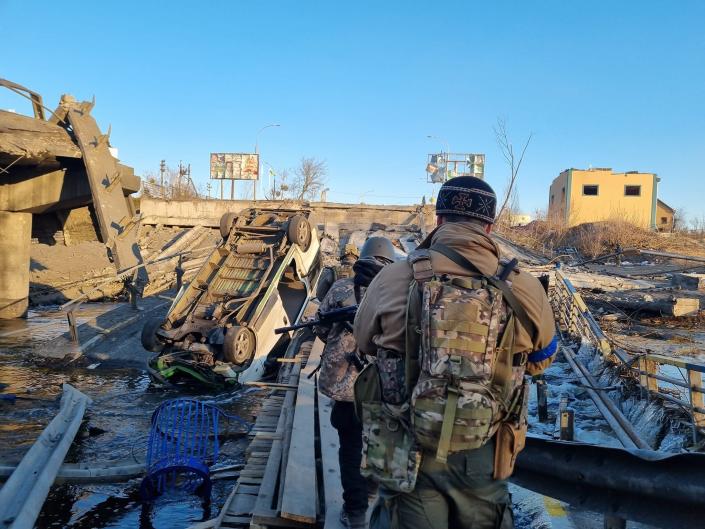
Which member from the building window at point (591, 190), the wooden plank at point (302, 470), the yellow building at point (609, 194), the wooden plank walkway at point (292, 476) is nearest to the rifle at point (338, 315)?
the wooden plank walkway at point (292, 476)

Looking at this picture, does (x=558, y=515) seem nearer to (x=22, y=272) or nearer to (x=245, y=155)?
(x=22, y=272)

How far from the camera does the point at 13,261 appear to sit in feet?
52.3

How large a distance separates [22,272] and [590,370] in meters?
14.6

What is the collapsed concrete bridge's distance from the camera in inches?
572

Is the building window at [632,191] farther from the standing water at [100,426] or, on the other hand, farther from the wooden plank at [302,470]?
the wooden plank at [302,470]

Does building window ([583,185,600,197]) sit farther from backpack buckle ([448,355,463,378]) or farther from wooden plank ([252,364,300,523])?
backpack buckle ([448,355,463,378])

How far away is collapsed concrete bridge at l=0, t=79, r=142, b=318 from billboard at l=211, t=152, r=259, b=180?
32270 mm

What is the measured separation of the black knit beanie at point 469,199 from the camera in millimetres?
2490

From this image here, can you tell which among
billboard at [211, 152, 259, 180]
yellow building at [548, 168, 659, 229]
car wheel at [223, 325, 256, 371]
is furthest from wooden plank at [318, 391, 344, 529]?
billboard at [211, 152, 259, 180]

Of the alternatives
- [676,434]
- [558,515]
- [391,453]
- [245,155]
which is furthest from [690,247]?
[245,155]

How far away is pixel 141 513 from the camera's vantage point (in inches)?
199

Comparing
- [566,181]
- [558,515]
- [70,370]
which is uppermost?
[566,181]

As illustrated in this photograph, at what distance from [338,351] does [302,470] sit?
2.91 ft

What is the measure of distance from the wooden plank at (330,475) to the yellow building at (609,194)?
3444 cm
